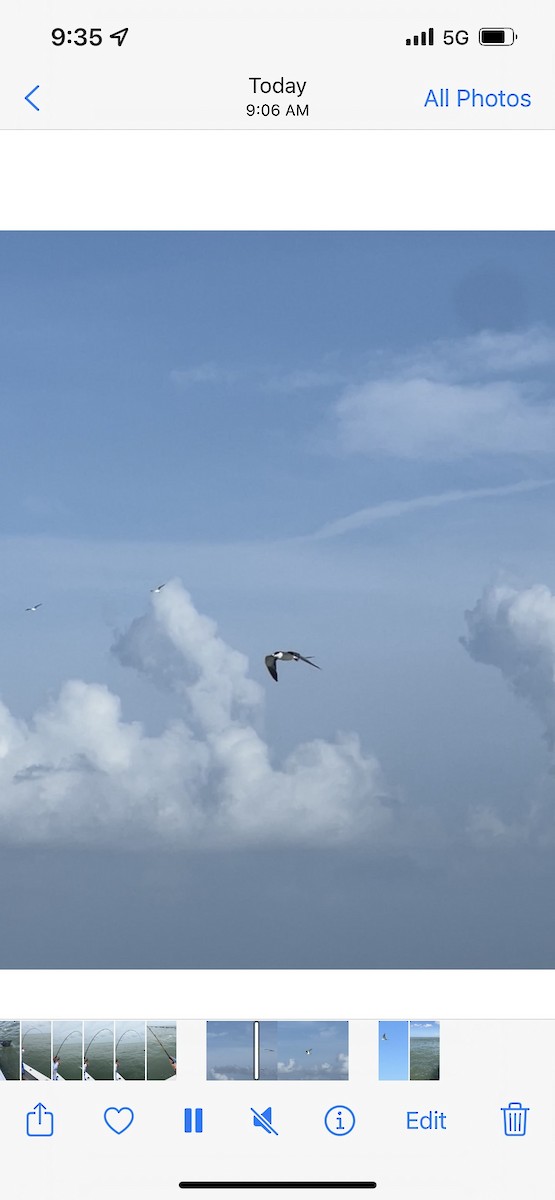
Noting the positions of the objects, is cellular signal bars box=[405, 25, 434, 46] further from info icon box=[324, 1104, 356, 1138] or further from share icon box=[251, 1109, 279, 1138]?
share icon box=[251, 1109, 279, 1138]

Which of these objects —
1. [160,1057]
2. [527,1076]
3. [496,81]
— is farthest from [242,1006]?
[496,81]

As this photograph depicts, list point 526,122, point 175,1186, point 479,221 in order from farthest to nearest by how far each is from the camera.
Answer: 1. point 479,221
2. point 526,122
3. point 175,1186

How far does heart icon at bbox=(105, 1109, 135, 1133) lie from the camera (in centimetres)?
1360

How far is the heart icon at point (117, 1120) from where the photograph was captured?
13602 millimetres

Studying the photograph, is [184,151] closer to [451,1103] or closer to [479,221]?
[479,221]

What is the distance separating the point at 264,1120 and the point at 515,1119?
96.7 inches

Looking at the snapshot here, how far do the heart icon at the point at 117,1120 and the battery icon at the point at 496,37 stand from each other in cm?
1128

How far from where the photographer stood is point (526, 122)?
14.5m

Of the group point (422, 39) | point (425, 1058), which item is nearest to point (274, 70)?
point (422, 39)

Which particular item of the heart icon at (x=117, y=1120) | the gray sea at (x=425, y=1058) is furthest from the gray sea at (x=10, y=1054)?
the gray sea at (x=425, y=1058)

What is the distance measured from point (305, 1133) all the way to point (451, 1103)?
1.47m

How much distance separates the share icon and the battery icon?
10933 mm

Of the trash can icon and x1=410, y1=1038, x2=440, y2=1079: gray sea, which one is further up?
x1=410, y1=1038, x2=440, y2=1079: gray sea

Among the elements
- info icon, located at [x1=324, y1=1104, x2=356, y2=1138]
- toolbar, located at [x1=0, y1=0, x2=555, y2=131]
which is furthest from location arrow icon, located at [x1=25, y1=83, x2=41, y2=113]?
info icon, located at [x1=324, y1=1104, x2=356, y2=1138]
